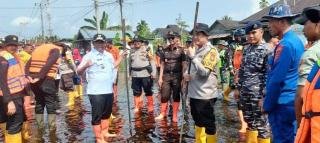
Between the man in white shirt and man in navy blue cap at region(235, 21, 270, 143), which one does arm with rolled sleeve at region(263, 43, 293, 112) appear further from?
the man in white shirt

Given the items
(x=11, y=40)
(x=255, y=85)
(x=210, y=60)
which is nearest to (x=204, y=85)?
(x=210, y=60)

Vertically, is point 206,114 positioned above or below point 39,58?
below

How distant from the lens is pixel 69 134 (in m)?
8.91

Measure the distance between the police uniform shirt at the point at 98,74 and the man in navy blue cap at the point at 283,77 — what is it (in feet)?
10.8

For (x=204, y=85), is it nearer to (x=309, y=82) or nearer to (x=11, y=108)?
(x=11, y=108)

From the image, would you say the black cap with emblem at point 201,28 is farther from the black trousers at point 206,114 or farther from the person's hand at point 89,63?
the person's hand at point 89,63

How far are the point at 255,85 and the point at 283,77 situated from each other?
151 cm

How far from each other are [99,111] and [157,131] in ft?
5.82

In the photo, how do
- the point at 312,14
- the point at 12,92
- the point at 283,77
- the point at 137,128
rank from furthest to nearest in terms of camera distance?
the point at 137,128
the point at 12,92
the point at 283,77
the point at 312,14

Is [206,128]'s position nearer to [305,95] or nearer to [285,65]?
[285,65]

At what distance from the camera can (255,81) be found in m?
6.18

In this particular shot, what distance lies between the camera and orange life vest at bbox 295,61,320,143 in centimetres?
307

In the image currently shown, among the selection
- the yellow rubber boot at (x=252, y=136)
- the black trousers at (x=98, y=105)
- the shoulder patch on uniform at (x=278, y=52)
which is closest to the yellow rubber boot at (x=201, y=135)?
the yellow rubber boot at (x=252, y=136)

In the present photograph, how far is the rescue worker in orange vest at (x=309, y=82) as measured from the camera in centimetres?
311
